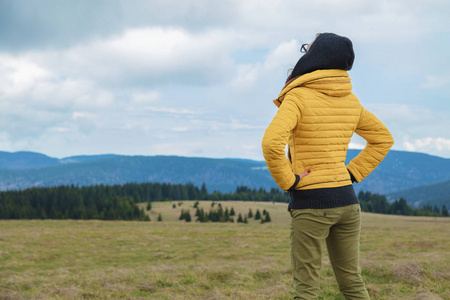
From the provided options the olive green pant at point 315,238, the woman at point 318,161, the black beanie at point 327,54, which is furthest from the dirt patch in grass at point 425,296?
the black beanie at point 327,54

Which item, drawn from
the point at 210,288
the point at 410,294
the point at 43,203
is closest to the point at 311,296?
the point at 410,294

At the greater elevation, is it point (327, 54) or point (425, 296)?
point (327, 54)

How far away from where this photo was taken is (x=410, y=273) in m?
8.83

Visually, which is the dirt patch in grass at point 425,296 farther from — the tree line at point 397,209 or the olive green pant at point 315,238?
the tree line at point 397,209

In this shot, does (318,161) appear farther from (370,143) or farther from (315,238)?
(370,143)

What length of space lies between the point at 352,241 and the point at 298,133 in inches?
57.1

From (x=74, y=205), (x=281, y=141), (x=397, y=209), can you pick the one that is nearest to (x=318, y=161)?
(x=281, y=141)

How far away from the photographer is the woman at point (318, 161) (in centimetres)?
391

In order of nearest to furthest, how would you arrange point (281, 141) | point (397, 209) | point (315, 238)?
point (281, 141) < point (315, 238) < point (397, 209)

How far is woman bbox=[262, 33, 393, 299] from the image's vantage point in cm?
391

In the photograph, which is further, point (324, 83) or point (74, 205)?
point (74, 205)

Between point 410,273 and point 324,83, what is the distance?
6.94 meters

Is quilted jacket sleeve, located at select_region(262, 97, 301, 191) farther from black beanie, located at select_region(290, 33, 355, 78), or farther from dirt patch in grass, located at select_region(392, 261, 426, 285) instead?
dirt patch in grass, located at select_region(392, 261, 426, 285)

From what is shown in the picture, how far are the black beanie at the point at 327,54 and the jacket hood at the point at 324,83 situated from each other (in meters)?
0.09
